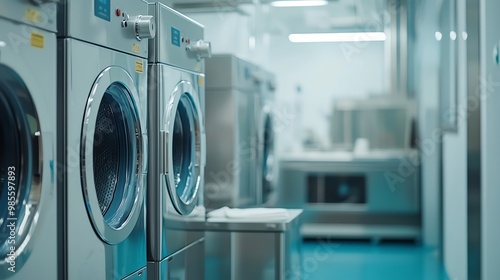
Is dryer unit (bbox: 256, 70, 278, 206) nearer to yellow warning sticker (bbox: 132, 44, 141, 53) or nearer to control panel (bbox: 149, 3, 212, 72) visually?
control panel (bbox: 149, 3, 212, 72)

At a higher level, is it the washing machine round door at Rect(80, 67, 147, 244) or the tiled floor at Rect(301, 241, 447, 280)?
the washing machine round door at Rect(80, 67, 147, 244)

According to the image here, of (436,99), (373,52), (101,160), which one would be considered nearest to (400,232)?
(436,99)

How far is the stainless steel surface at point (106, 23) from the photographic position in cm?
160

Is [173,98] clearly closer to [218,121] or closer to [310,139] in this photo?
[218,121]

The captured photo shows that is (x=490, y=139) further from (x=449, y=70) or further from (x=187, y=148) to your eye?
(x=187, y=148)

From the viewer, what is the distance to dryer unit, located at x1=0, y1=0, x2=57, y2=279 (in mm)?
1362

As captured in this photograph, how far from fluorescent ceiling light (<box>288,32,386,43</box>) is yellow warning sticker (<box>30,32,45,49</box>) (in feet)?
15.8

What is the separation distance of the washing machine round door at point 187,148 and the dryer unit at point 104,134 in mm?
425

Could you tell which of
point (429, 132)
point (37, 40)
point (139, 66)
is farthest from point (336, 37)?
point (37, 40)

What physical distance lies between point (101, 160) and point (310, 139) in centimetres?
432

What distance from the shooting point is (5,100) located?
1.37m

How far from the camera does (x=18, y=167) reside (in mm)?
1435

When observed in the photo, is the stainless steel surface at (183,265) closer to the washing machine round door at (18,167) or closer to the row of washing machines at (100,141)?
the row of washing machines at (100,141)

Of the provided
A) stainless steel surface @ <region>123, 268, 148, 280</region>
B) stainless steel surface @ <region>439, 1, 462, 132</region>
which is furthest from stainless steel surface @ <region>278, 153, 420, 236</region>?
stainless steel surface @ <region>123, 268, 148, 280</region>
